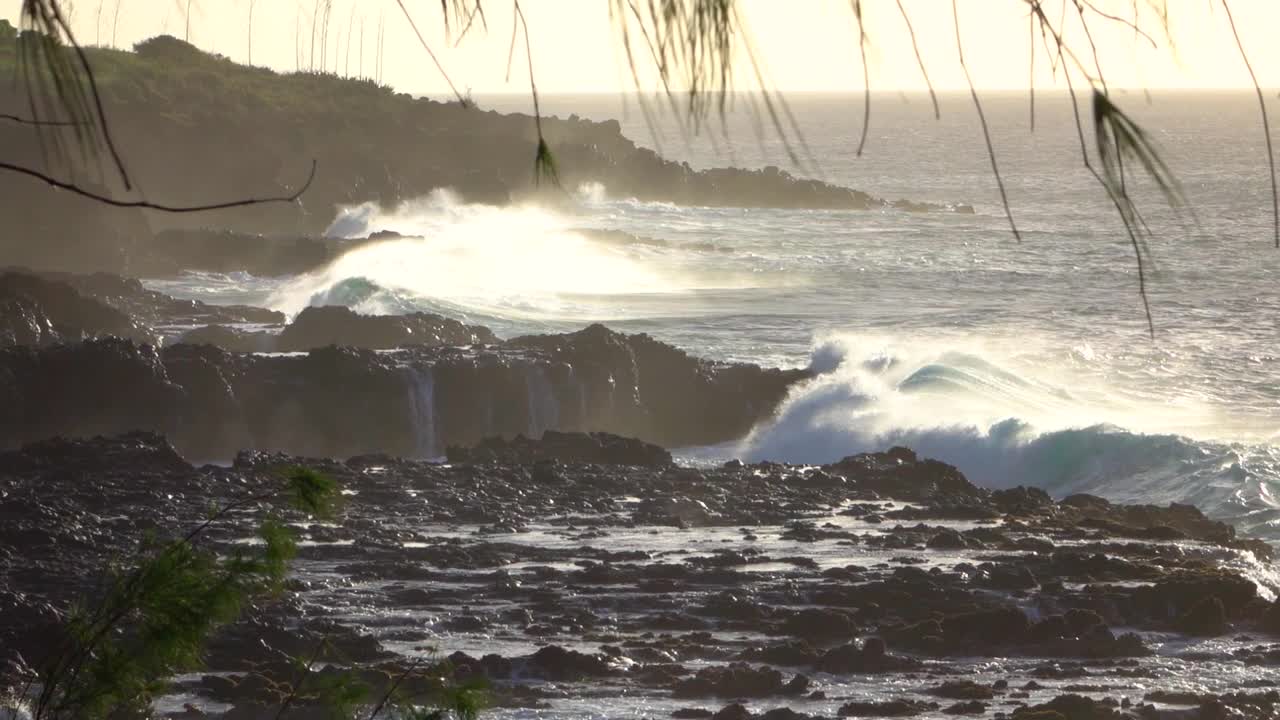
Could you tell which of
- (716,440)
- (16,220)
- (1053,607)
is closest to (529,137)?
(16,220)

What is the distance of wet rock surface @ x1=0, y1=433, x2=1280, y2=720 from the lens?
1329cm

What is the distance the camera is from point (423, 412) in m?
24.5

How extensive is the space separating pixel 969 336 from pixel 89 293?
771 inches

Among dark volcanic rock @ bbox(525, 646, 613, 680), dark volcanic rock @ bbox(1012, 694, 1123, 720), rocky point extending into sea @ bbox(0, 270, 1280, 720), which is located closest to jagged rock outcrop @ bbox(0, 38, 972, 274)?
rocky point extending into sea @ bbox(0, 270, 1280, 720)

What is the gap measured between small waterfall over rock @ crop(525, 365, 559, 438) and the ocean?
235 centimetres

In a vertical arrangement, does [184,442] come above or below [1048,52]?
below

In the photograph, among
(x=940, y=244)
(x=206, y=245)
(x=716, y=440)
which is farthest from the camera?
(x=940, y=244)

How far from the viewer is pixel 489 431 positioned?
82.0 feet

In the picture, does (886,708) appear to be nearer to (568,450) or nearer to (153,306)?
(568,450)

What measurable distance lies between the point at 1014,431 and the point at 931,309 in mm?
15270

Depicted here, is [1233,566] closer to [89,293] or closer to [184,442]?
[184,442]

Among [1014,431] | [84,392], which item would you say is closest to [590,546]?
[84,392]

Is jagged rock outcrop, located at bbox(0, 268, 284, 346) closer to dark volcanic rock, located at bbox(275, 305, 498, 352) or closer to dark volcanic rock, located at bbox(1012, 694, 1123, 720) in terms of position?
dark volcanic rock, located at bbox(275, 305, 498, 352)

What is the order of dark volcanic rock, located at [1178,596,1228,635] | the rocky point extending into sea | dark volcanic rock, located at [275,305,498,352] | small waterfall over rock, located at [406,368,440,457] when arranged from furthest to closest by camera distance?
dark volcanic rock, located at [275,305,498,352]
small waterfall over rock, located at [406,368,440,457]
dark volcanic rock, located at [1178,596,1228,635]
the rocky point extending into sea
